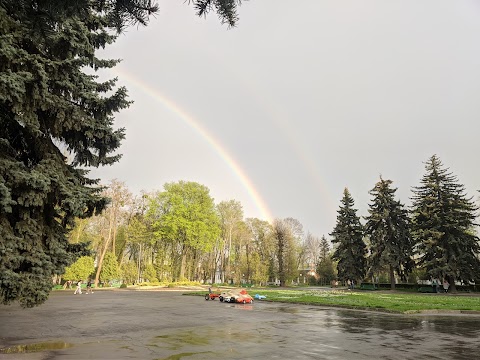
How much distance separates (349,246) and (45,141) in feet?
168

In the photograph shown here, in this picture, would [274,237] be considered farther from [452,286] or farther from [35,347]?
[35,347]

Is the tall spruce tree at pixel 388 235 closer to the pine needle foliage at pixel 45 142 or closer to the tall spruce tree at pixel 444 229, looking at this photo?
the tall spruce tree at pixel 444 229

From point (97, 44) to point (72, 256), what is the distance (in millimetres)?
7218

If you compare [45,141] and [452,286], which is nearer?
[45,141]

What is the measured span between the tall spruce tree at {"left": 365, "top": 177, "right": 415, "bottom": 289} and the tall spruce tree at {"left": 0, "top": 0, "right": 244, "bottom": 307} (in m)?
45.5

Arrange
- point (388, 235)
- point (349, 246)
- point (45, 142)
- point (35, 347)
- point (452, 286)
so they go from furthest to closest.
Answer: point (349, 246)
point (388, 235)
point (452, 286)
point (45, 142)
point (35, 347)

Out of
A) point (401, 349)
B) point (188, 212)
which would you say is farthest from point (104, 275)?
point (401, 349)

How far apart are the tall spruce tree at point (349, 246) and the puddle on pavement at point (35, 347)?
4933 cm

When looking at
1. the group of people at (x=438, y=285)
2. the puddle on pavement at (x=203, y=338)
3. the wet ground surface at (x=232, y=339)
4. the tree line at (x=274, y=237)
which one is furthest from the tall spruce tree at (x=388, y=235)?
the puddle on pavement at (x=203, y=338)

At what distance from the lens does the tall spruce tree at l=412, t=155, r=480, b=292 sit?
39500mm

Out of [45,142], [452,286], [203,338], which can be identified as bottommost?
[203,338]

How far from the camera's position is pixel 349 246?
53969 mm

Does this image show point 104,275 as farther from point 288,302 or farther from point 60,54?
point 60,54

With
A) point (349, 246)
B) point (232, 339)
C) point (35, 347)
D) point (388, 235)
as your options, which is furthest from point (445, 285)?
point (35, 347)
